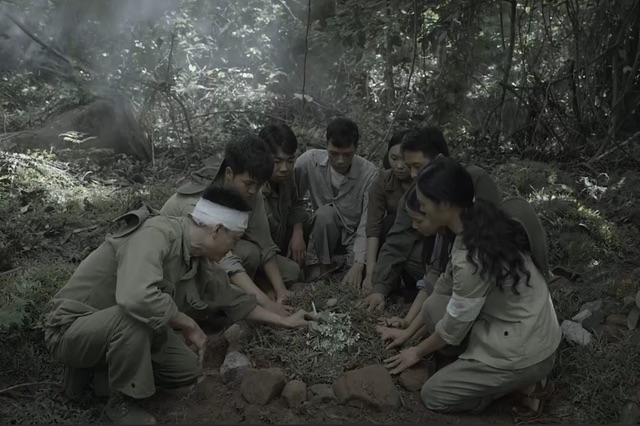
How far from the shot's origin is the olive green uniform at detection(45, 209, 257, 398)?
3379 mm

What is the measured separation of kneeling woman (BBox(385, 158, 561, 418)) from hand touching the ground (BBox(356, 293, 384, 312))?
0.81 metres

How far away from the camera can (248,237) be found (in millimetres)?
4938

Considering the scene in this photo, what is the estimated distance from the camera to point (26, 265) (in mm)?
5301

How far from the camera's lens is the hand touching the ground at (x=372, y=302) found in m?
4.58

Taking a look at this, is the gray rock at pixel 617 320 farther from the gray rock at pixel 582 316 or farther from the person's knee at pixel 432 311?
the person's knee at pixel 432 311

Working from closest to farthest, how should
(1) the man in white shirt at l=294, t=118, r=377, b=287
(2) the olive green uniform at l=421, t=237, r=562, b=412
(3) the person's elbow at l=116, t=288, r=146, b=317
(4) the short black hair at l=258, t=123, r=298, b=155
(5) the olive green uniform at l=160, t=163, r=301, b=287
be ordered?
1. (3) the person's elbow at l=116, t=288, r=146, b=317
2. (2) the olive green uniform at l=421, t=237, r=562, b=412
3. (5) the olive green uniform at l=160, t=163, r=301, b=287
4. (4) the short black hair at l=258, t=123, r=298, b=155
5. (1) the man in white shirt at l=294, t=118, r=377, b=287

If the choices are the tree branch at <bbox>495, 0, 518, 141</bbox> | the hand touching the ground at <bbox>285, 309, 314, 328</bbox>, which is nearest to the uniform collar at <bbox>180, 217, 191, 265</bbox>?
the hand touching the ground at <bbox>285, 309, 314, 328</bbox>

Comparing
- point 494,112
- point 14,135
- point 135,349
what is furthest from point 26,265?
point 494,112

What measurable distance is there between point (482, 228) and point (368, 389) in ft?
3.46

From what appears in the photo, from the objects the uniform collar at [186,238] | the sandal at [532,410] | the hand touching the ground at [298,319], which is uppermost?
the uniform collar at [186,238]

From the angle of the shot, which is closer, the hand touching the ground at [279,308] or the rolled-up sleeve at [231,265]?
the hand touching the ground at [279,308]

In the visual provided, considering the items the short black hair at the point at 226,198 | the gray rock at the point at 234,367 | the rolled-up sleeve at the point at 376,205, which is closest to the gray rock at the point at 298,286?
the rolled-up sleeve at the point at 376,205

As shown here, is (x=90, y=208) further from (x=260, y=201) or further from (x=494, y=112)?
(x=494, y=112)

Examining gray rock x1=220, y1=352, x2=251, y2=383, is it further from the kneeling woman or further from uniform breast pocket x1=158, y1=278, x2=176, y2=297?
the kneeling woman
